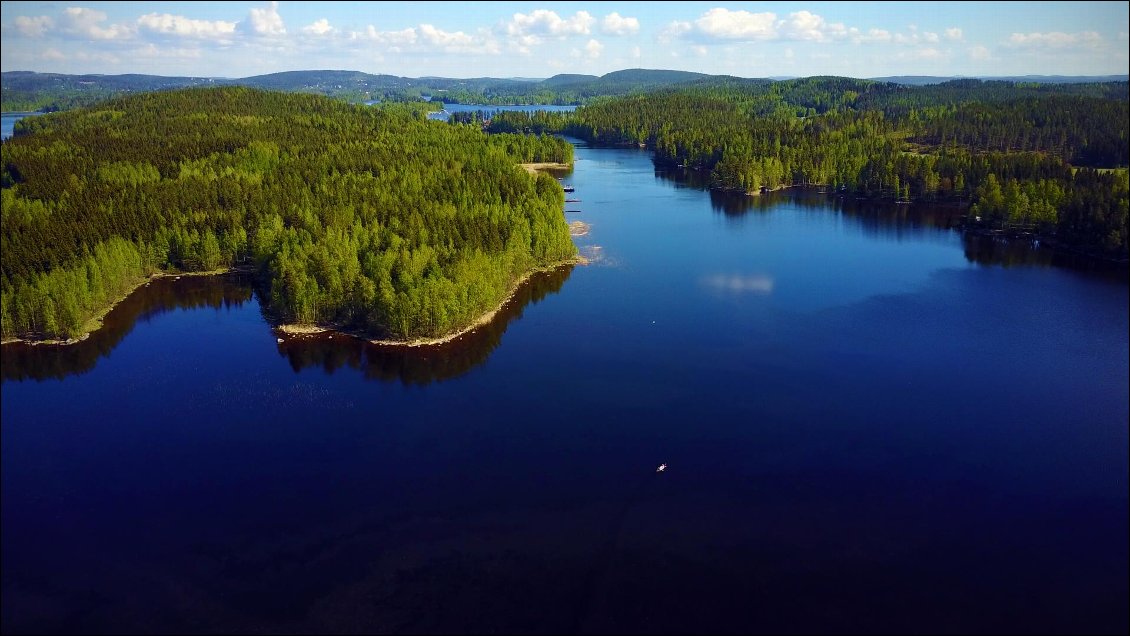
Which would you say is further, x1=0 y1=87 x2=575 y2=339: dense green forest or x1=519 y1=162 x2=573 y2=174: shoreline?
x1=519 y1=162 x2=573 y2=174: shoreline

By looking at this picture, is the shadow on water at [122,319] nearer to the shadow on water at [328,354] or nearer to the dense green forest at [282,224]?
the shadow on water at [328,354]

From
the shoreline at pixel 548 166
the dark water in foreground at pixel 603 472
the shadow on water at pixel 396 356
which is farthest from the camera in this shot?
the shoreline at pixel 548 166

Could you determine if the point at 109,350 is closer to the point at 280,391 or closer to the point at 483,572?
the point at 280,391

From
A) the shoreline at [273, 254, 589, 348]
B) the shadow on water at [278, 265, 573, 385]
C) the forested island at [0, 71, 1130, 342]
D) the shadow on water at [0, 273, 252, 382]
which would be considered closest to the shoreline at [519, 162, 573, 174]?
the forested island at [0, 71, 1130, 342]

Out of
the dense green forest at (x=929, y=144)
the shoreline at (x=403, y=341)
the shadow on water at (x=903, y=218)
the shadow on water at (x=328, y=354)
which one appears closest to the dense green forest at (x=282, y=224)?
the shoreline at (x=403, y=341)

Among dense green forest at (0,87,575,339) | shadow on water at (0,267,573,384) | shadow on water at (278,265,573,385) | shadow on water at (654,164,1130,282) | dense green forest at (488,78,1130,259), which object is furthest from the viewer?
dense green forest at (488,78,1130,259)

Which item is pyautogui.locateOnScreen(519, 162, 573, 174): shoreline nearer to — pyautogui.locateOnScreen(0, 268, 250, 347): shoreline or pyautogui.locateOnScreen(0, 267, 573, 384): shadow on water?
pyautogui.locateOnScreen(0, 268, 250, 347): shoreline

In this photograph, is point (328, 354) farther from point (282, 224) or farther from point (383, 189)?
point (383, 189)

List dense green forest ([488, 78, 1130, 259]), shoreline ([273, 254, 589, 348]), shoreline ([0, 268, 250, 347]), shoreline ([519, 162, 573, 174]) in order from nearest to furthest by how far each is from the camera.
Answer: shoreline ([273, 254, 589, 348]) < shoreline ([0, 268, 250, 347]) < dense green forest ([488, 78, 1130, 259]) < shoreline ([519, 162, 573, 174])
